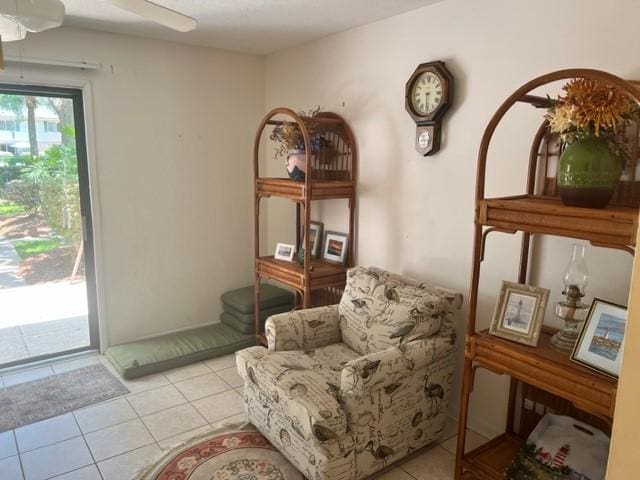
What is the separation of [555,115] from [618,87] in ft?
0.80

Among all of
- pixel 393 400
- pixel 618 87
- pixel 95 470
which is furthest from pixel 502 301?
pixel 95 470

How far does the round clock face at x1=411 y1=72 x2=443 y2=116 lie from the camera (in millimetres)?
2609

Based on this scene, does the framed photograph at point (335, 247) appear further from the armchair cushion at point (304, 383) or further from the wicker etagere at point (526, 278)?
the wicker etagere at point (526, 278)

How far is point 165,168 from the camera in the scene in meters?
3.71

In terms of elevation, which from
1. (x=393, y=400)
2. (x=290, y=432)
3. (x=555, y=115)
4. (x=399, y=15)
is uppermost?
(x=399, y=15)

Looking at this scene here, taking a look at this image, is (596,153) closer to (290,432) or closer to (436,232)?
(436,232)

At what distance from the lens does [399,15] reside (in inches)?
112

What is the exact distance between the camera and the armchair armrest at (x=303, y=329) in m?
2.62

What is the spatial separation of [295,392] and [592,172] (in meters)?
1.52

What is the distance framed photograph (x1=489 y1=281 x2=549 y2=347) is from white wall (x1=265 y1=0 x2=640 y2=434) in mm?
340

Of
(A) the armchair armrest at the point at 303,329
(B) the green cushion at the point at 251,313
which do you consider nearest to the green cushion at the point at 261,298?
(B) the green cushion at the point at 251,313

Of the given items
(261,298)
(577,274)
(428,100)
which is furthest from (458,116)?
(261,298)

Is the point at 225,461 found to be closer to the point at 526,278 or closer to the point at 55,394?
the point at 55,394

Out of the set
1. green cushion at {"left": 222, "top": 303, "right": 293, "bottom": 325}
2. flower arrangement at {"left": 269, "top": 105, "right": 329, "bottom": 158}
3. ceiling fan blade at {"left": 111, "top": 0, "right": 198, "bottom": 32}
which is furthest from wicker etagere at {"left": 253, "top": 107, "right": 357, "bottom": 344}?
ceiling fan blade at {"left": 111, "top": 0, "right": 198, "bottom": 32}
